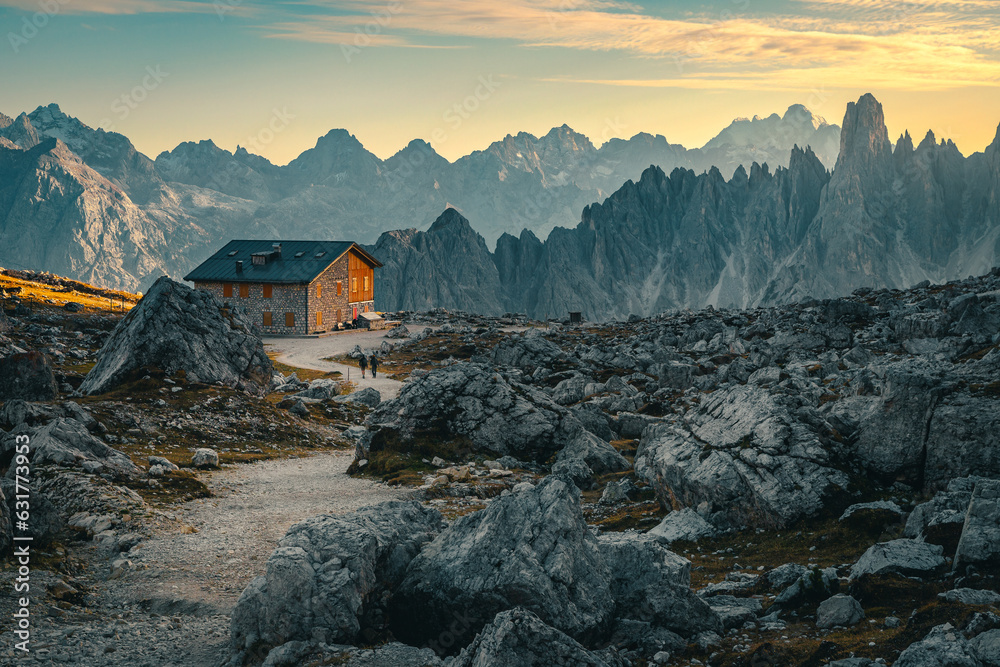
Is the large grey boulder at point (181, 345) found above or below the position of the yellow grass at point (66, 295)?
below

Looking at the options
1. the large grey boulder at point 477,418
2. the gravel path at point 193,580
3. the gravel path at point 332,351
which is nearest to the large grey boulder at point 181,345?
the gravel path at point 332,351

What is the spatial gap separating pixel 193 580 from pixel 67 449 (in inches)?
341

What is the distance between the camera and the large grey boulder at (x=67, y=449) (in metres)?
20.8

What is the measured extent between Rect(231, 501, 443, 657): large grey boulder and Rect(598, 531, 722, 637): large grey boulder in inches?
155

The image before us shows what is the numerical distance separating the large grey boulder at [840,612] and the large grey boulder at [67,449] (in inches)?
765

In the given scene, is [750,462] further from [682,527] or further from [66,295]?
[66,295]

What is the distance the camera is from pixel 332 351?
70.1m

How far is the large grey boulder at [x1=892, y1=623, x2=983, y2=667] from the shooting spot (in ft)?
28.1

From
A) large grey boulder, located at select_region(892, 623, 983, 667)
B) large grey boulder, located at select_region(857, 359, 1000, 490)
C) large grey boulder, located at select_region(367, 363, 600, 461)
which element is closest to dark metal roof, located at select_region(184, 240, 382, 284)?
large grey boulder, located at select_region(367, 363, 600, 461)

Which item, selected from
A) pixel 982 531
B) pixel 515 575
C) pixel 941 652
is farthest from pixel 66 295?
pixel 941 652

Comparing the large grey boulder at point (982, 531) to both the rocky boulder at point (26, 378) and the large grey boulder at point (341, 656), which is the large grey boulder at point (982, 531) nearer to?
the large grey boulder at point (341, 656)

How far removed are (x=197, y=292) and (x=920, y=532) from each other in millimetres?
35701

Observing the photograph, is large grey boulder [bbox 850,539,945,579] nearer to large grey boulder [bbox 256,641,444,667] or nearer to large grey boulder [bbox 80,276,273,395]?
large grey boulder [bbox 256,641,444,667]

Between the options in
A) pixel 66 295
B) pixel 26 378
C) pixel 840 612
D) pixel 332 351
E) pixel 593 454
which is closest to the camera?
pixel 840 612
